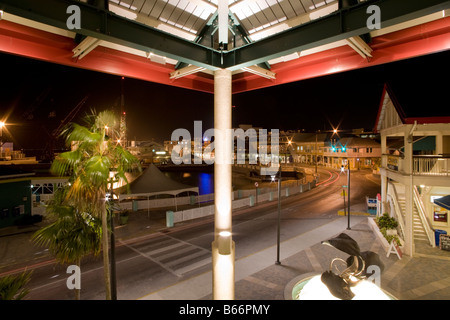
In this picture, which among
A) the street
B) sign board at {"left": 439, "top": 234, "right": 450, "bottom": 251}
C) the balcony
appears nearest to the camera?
the street

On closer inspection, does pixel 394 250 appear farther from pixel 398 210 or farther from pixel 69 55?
pixel 69 55

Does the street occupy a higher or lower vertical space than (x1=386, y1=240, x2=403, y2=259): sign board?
lower

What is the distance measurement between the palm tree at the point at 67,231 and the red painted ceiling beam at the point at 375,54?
19.5 ft

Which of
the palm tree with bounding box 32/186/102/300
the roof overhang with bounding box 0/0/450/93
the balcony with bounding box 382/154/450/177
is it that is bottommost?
the palm tree with bounding box 32/186/102/300

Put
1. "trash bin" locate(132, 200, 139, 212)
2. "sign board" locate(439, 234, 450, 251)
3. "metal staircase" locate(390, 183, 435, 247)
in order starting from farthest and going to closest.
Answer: "trash bin" locate(132, 200, 139, 212) < "metal staircase" locate(390, 183, 435, 247) < "sign board" locate(439, 234, 450, 251)

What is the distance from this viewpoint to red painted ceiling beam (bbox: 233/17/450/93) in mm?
4660

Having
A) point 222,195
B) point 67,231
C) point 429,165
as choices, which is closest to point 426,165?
point 429,165

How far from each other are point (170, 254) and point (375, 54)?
11387 millimetres

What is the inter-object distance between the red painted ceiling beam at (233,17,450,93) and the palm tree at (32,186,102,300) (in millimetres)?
5932

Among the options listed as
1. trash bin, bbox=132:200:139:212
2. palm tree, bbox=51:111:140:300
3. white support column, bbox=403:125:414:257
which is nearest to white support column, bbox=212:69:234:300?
palm tree, bbox=51:111:140:300

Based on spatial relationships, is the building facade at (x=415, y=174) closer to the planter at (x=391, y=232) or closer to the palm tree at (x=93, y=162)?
the planter at (x=391, y=232)

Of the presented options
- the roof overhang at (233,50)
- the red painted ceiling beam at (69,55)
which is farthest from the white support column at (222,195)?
the red painted ceiling beam at (69,55)

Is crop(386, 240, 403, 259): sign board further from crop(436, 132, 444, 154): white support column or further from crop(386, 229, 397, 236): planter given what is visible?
crop(436, 132, 444, 154): white support column

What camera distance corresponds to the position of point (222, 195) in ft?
17.5
